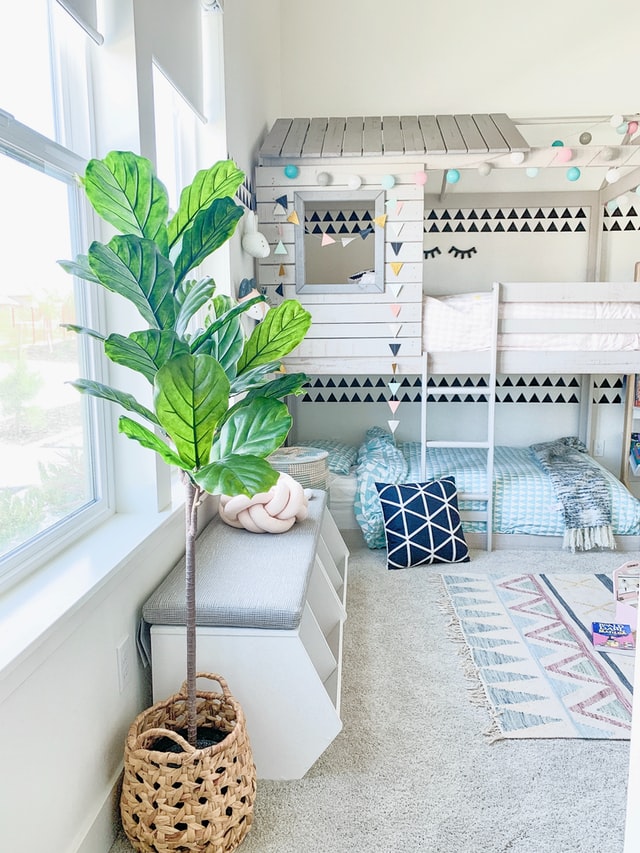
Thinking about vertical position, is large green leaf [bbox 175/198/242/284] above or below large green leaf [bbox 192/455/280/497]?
above

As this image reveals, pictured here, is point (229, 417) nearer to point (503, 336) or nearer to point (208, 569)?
point (208, 569)

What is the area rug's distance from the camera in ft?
6.51

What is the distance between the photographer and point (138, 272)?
1.20 meters

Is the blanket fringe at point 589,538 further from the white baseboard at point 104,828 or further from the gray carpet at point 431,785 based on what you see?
the white baseboard at point 104,828

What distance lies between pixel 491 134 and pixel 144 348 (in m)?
2.86

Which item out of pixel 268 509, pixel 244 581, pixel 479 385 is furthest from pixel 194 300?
pixel 479 385

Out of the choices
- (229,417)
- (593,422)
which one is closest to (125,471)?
(229,417)

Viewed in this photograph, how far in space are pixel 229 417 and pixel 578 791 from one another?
4.36 ft

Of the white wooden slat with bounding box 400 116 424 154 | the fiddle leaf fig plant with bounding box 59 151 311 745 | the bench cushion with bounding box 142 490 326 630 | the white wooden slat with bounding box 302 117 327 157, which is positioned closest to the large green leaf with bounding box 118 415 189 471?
the fiddle leaf fig plant with bounding box 59 151 311 745

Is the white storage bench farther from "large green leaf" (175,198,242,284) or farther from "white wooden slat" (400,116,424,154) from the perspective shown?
"white wooden slat" (400,116,424,154)

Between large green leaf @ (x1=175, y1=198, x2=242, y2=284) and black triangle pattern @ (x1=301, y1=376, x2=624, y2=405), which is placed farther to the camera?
black triangle pattern @ (x1=301, y1=376, x2=624, y2=405)

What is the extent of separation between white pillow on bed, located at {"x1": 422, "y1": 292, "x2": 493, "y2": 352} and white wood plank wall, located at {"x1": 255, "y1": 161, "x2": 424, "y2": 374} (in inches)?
3.4

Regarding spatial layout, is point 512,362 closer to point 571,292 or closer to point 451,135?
point 571,292

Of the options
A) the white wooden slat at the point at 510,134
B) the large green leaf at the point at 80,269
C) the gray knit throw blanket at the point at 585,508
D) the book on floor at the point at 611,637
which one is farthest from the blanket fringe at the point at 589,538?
the large green leaf at the point at 80,269
